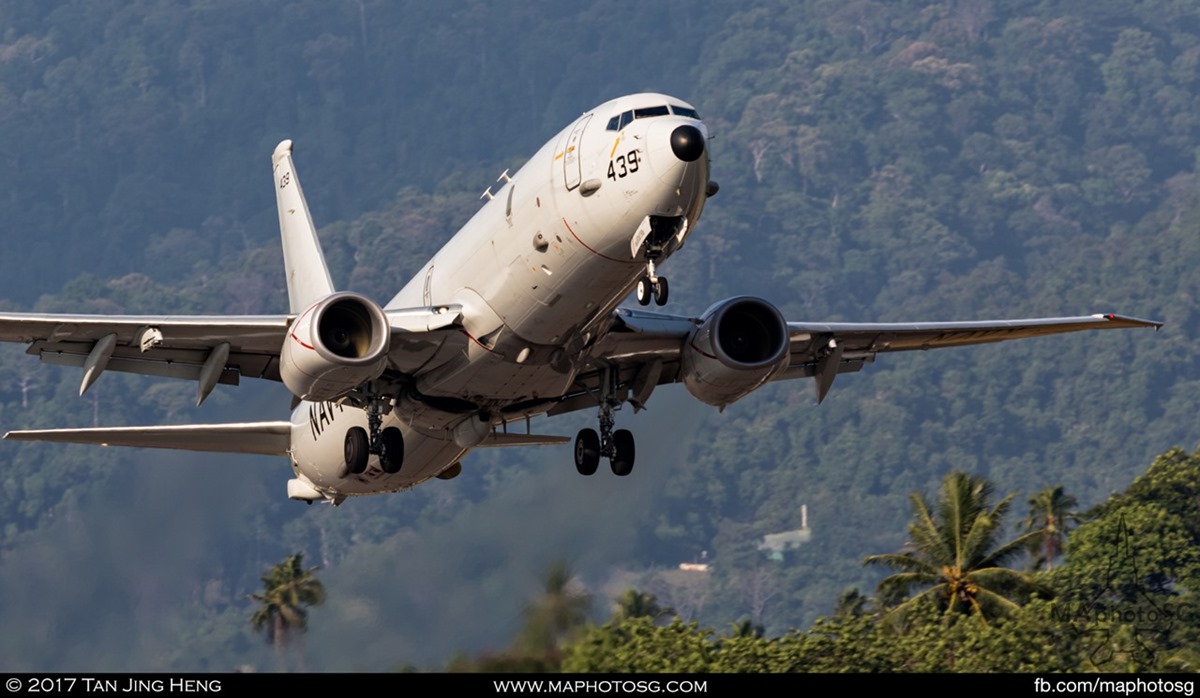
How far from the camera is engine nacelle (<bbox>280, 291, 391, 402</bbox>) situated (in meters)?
36.2

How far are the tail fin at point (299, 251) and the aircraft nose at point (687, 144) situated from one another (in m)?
14.4

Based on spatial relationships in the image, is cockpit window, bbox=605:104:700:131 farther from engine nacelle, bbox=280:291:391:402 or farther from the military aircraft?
engine nacelle, bbox=280:291:391:402

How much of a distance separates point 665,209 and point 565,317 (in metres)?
3.59

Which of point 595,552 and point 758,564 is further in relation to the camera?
point 758,564

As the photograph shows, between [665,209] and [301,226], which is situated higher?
[301,226]

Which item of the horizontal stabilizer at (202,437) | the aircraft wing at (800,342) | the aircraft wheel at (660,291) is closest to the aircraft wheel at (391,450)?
the aircraft wing at (800,342)

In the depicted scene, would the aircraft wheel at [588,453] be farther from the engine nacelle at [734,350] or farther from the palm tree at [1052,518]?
the palm tree at [1052,518]

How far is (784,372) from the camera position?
142ft

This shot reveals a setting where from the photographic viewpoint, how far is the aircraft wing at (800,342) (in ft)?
133

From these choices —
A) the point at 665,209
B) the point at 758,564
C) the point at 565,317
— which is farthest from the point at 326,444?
the point at 758,564

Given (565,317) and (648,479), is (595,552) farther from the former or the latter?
(565,317)

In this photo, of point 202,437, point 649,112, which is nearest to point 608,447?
point 649,112

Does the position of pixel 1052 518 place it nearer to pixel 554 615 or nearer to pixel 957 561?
pixel 957 561
